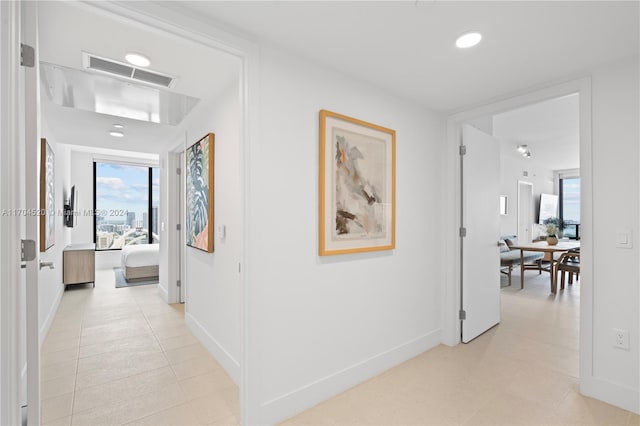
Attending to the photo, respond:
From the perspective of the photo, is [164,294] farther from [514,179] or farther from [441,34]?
[514,179]

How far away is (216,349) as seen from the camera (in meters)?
2.76

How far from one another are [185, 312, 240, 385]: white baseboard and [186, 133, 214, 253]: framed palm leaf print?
80cm

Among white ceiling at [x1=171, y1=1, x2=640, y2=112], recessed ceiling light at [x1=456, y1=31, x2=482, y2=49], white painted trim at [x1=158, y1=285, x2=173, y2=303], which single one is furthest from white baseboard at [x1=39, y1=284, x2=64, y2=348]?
recessed ceiling light at [x1=456, y1=31, x2=482, y2=49]

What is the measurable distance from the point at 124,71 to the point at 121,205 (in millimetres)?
5712

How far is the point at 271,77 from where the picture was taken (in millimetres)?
1941

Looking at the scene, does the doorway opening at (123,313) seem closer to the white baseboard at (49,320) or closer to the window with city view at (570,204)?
the white baseboard at (49,320)

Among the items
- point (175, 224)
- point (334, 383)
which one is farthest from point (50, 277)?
point (334, 383)

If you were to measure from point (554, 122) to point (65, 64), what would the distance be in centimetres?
563

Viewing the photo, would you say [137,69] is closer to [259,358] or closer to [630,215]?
[259,358]

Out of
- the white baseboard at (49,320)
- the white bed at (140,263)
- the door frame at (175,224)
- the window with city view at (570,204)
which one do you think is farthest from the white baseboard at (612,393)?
the window with city view at (570,204)

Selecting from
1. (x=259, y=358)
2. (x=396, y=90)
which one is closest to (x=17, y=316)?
(x=259, y=358)

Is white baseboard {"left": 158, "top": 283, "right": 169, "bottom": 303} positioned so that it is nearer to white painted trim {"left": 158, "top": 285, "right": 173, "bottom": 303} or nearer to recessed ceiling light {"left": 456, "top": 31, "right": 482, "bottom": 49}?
white painted trim {"left": 158, "top": 285, "right": 173, "bottom": 303}

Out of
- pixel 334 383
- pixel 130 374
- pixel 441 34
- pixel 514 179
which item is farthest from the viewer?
pixel 514 179

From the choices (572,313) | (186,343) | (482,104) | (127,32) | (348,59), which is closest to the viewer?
(127,32)
